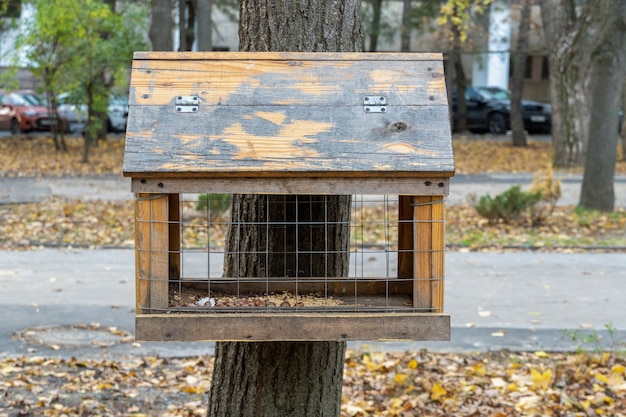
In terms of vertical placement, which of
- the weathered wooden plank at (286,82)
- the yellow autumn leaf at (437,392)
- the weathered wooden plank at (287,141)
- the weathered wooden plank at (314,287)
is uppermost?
the weathered wooden plank at (286,82)


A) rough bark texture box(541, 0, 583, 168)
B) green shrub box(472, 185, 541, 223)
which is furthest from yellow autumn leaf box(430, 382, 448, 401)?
rough bark texture box(541, 0, 583, 168)

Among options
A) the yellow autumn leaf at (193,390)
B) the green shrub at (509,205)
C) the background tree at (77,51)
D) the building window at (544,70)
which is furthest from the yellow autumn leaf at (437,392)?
the building window at (544,70)

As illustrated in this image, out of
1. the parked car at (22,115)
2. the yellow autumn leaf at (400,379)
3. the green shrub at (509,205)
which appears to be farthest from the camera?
the parked car at (22,115)

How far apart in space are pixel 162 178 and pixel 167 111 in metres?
0.25

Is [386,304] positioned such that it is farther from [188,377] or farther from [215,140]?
[188,377]

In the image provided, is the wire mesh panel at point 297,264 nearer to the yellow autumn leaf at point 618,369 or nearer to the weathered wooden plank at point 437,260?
the weathered wooden plank at point 437,260

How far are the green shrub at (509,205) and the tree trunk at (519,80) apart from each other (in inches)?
621

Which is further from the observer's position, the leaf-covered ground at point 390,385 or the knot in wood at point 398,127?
the leaf-covered ground at point 390,385

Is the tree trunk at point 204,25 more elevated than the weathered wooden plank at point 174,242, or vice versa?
the tree trunk at point 204,25

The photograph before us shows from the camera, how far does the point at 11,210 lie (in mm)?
12867

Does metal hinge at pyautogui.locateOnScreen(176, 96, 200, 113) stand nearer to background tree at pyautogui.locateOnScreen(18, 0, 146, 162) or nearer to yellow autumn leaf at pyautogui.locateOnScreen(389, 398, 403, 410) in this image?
yellow autumn leaf at pyautogui.locateOnScreen(389, 398, 403, 410)

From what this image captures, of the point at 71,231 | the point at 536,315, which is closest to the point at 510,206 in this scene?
the point at 536,315

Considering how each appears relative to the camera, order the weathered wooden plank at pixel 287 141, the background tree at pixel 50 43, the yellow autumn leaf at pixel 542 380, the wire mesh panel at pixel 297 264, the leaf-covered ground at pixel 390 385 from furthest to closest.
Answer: the background tree at pixel 50 43, the yellow autumn leaf at pixel 542 380, the leaf-covered ground at pixel 390 385, the wire mesh panel at pixel 297 264, the weathered wooden plank at pixel 287 141

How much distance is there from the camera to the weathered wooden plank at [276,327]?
2980 millimetres
